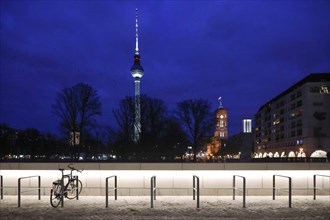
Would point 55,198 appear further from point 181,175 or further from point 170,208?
point 181,175

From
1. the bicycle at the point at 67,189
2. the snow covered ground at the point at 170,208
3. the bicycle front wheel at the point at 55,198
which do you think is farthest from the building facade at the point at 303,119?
the bicycle front wheel at the point at 55,198

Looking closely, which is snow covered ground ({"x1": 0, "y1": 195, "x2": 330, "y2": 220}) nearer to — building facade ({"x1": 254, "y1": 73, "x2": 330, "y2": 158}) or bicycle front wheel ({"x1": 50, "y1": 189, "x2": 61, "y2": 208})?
bicycle front wheel ({"x1": 50, "y1": 189, "x2": 61, "y2": 208})

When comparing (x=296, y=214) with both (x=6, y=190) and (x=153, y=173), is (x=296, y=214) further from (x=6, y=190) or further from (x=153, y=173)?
(x=6, y=190)

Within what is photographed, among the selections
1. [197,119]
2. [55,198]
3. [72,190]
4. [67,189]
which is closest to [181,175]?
[72,190]

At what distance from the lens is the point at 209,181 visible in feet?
54.3

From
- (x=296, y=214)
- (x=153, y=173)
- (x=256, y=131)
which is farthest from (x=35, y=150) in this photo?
(x=256, y=131)

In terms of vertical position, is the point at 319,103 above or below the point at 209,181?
above

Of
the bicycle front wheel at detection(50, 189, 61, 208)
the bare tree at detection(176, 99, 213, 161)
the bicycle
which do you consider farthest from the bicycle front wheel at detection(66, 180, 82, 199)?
the bare tree at detection(176, 99, 213, 161)

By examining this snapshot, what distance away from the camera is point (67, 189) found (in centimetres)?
1507

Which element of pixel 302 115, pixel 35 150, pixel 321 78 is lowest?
pixel 35 150

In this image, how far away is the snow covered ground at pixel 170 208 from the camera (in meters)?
11.7

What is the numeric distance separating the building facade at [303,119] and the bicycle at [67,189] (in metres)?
87.5

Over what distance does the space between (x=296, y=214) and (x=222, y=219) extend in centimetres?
250

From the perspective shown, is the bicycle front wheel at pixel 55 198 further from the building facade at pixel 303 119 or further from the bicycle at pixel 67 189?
the building facade at pixel 303 119
